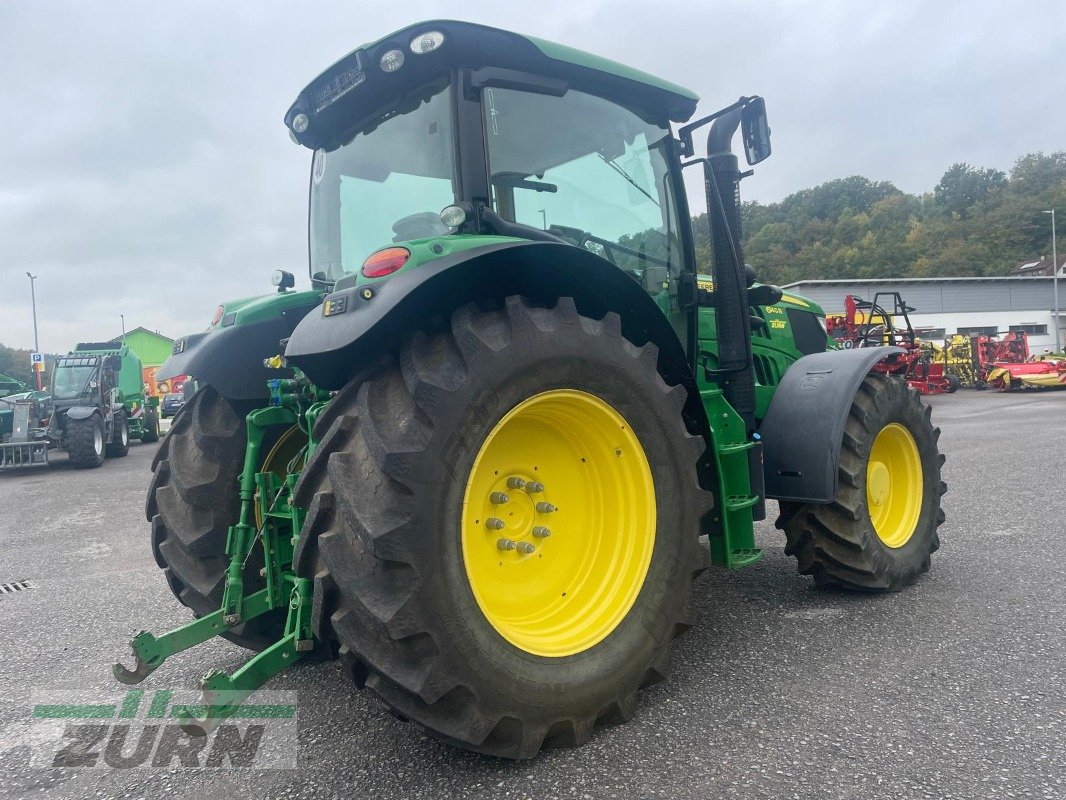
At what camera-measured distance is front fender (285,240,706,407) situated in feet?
6.75

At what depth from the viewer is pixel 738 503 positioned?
301 cm

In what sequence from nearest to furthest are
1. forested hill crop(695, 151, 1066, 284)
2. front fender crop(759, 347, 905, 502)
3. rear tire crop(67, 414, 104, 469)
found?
1. front fender crop(759, 347, 905, 502)
2. rear tire crop(67, 414, 104, 469)
3. forested hill crop(695, 151, 1066, 284)

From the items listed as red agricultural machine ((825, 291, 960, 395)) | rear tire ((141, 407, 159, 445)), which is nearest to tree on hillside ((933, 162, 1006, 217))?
red agricultural machine ((825, 291, 960, 395))

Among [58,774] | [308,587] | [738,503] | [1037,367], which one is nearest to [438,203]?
[308,587]

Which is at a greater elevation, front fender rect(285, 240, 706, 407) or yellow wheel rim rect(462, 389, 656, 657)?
front fender rect(285, 240, 706, 407)

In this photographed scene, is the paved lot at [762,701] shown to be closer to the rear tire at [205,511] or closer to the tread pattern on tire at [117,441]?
the rear tire at [205,511]

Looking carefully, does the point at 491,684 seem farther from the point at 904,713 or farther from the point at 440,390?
the point at 904,713

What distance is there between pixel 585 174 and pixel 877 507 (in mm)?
2456

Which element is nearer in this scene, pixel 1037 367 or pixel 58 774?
pixel 58 774

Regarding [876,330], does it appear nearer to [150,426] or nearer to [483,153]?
[483,153]

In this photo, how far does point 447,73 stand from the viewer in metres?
2.63

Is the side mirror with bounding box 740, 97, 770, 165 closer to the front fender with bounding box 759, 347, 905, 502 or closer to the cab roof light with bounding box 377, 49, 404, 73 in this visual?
the front fender with bounding box 759, 347, 905, 502

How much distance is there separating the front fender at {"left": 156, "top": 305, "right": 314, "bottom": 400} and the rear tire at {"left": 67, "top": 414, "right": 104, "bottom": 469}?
38.9 feet

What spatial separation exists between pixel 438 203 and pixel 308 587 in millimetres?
1502
